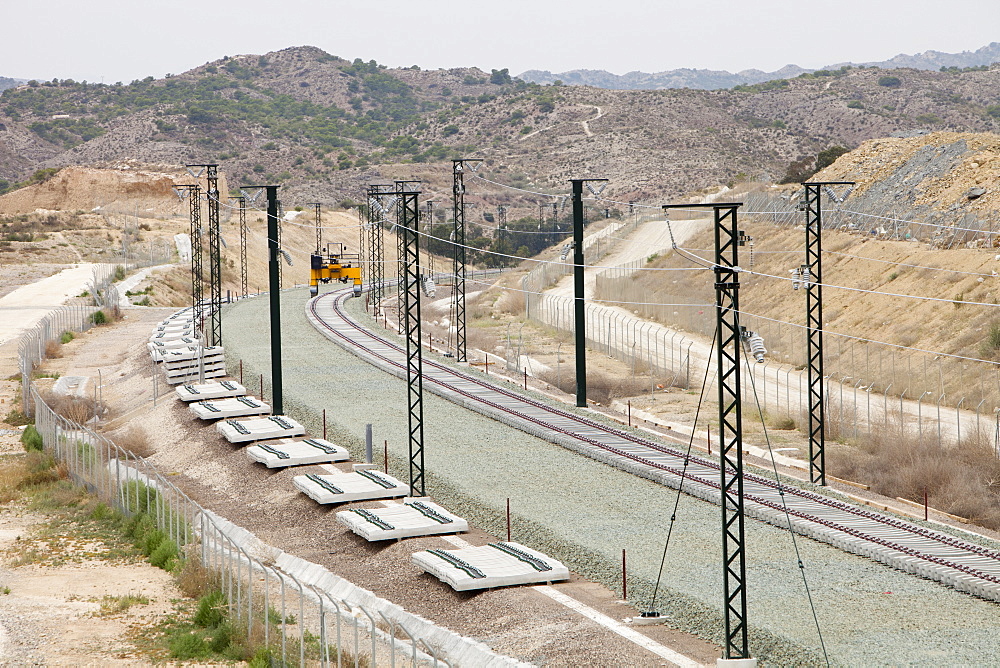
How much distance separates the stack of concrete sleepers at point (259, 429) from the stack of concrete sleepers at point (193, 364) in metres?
10.7

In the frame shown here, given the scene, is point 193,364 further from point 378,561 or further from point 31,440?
point 378,561

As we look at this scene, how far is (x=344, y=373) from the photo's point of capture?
55344 millimetres

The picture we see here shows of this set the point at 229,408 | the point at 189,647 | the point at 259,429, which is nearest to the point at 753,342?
the point at 189,647

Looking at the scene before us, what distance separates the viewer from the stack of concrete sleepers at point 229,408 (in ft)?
144

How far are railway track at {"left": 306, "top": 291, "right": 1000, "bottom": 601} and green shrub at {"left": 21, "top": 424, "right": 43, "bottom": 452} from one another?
15592 mm

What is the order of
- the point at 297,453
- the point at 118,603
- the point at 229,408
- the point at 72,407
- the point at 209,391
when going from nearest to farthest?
1. the point at 118,603
2. the point at 297,453
3. the point at 229,408
4. the point at 72,407
5. the point at 209,391

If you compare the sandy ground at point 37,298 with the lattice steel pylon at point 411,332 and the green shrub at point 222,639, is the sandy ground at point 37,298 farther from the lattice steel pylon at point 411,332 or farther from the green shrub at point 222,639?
the green shrub at point 222,639

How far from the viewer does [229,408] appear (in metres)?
45.1

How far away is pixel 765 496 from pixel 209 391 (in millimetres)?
26498

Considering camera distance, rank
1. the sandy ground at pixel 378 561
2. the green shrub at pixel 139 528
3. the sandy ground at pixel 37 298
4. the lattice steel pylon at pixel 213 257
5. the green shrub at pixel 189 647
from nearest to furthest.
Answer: the sandy ground at pixel 378 561, the green shrub at pixel 189 647, the green shrub at pixel 139 528, the lattice steel pylon at pixel 213 257, the sandy ground at pixel 37 298

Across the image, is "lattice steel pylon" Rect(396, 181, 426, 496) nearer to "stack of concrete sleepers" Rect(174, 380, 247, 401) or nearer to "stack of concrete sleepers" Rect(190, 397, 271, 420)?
"stack of concrete sleepers" Rect(190, 397, 271, 420)

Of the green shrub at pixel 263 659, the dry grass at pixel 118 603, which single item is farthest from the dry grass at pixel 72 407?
the green shrub at pixel 263 659

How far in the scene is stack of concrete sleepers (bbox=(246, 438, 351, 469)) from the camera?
36.1 metres

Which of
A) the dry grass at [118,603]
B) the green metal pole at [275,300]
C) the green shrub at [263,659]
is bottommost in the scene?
the dry grass at [118,603]
